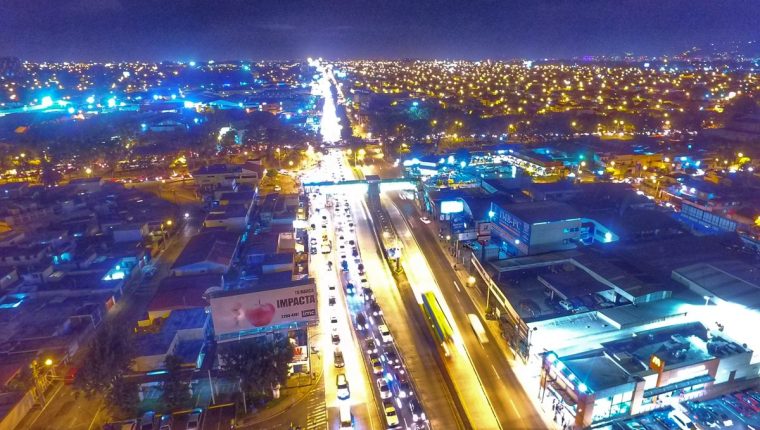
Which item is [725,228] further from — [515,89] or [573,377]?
[515,89]

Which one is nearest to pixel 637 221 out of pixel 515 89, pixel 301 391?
pixel 301 391

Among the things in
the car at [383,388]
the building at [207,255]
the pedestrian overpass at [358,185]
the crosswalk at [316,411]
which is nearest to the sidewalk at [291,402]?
the crosswalk at [316,411]

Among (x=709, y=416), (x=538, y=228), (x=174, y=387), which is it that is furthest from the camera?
(x=538, y=228)

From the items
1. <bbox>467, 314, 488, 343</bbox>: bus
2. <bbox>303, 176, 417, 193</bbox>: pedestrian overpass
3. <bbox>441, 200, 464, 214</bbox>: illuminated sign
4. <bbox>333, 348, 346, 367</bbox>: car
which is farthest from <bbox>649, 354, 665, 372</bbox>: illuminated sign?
<bbox>303, 176, 417, 193</bbox>: pedestrian overpass

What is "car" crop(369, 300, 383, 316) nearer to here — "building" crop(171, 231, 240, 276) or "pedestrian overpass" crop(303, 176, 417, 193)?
"building" crop(171, 231, 240, 276)

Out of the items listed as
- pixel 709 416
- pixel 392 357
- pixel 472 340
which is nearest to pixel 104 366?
pixel 392 357

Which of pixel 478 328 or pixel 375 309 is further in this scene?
pixel 375 309

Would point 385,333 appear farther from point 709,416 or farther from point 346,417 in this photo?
point 709,416
